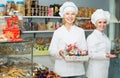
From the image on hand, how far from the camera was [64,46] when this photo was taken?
2.40m

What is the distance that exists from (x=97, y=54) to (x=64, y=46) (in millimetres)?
341

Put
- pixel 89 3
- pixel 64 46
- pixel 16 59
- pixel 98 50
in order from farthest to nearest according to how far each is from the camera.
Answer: pixel 89 3 < pixel 98 50 < pixel 64 46 < pixel 16 59

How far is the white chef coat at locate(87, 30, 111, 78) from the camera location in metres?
2.50

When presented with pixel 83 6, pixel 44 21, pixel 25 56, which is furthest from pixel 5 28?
pixel 83 6

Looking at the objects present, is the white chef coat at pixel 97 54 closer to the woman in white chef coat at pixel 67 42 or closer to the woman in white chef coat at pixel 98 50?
the woman in white chef coat at pixel 98 50

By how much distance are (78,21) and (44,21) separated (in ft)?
1.88

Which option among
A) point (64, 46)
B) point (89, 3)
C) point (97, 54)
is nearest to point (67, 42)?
point (64, 46)

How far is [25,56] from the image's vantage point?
2029 millimetres

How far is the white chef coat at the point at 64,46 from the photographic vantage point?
2.41m

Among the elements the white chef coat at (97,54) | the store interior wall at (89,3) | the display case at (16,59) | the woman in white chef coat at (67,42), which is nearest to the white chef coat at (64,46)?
the woman in white chef coat at (67,42)

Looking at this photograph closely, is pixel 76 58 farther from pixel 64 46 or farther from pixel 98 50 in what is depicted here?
pixel 98 50

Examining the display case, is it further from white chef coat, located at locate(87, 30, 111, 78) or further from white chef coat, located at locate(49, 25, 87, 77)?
white chef coat, located at locate(87, 30, 111, 78)

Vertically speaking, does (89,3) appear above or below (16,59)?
above

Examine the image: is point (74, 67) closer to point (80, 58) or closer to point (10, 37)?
point (80, 58)
